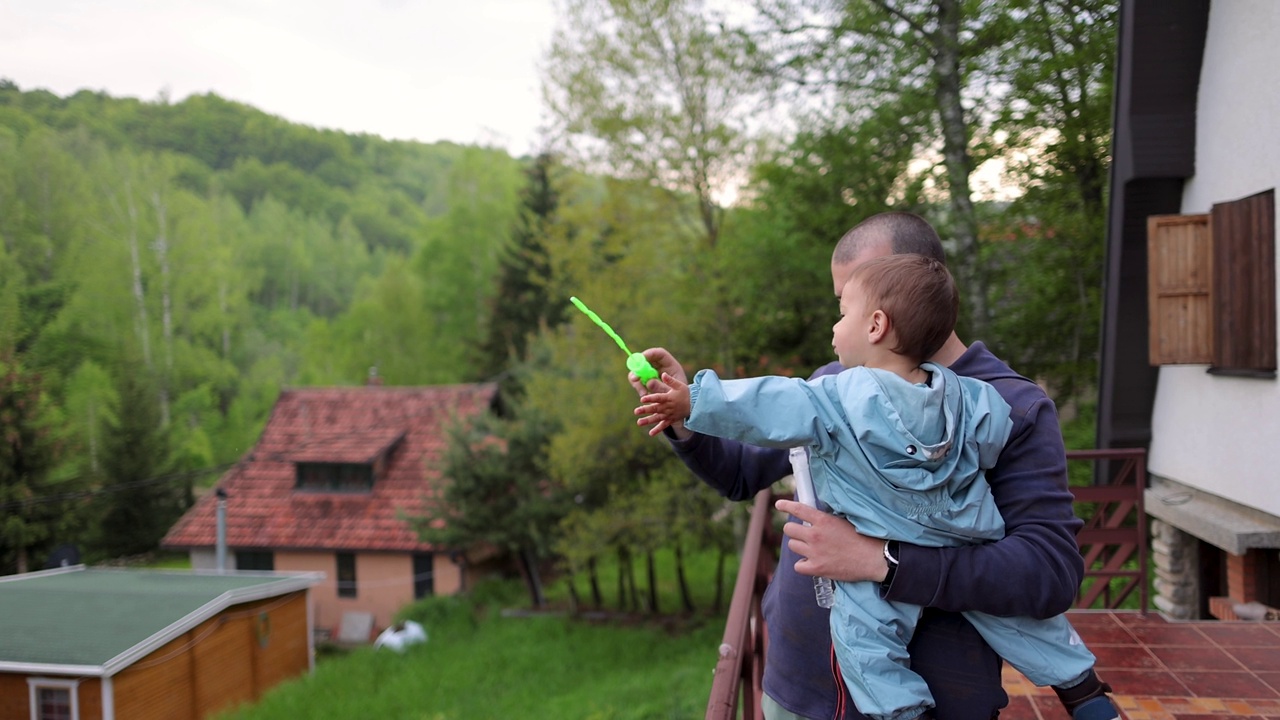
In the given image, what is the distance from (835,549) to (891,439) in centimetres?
24

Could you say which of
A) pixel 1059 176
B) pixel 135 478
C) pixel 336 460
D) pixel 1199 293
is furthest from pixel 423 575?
pixel 1199 293

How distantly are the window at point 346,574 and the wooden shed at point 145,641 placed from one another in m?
3.22

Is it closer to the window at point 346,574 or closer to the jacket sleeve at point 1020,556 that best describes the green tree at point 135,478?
the window at point 346,574

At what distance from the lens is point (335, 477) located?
958 inches

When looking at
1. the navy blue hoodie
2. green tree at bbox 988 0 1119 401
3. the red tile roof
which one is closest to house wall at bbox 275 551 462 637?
the red tile roof

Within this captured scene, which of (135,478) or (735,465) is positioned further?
(135,478)

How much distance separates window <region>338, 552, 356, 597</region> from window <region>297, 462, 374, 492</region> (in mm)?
2090

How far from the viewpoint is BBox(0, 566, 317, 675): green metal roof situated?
13211 millimetres

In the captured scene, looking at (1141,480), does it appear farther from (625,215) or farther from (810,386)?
(625,215)

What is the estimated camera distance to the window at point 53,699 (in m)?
13.1

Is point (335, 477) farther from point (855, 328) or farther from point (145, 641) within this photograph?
point (855, 328)

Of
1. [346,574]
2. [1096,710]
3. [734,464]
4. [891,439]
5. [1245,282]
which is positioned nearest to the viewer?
[891,439]

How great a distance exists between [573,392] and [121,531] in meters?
19.2

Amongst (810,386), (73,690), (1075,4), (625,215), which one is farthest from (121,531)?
(810,386)
